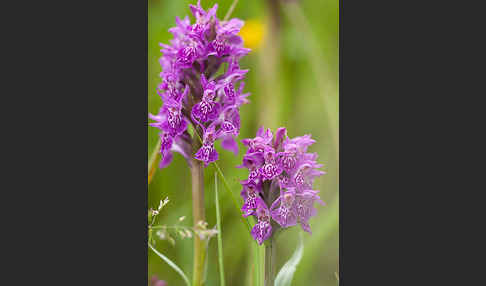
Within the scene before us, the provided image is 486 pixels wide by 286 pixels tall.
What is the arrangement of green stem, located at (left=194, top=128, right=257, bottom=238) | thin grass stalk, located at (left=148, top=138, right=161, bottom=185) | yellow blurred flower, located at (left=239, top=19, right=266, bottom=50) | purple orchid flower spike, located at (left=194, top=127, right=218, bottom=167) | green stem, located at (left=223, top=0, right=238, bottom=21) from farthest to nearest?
yellow blurred flower, located at (left=239, top=19, right=266, bottom=50)
thin grass stalk, located at (left=148, top=138, right=161, bottom=185)
green stem, located at (left=223, top=0, right=238, bottom=21)
purple orchid flower spike, located at (left=194, top=127, right=218, bottom=167)
green stem, located at (left=194, top=128, right=257, bottom=238)

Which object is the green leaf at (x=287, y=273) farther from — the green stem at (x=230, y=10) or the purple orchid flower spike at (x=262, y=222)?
the green stem at (x=230, y=10)

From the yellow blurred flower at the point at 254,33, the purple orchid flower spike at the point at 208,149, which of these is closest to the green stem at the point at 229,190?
the purple orchid flower spike at the point at 208,149

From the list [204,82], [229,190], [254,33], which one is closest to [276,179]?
[229,190]

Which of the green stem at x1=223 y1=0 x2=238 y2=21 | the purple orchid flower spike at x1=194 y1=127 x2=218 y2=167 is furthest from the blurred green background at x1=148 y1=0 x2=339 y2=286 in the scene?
the purple orchid flower spike at x1=194 y1=127 x2=218 y2=167

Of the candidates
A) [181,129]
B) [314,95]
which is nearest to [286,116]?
[314,95]

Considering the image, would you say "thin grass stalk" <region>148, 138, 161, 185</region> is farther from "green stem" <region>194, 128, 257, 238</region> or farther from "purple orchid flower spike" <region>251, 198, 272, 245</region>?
"purple orchid flower spike" <region>251, 198, 272, 245</region>

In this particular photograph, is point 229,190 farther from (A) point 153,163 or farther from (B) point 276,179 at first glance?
(A) point 153,163
